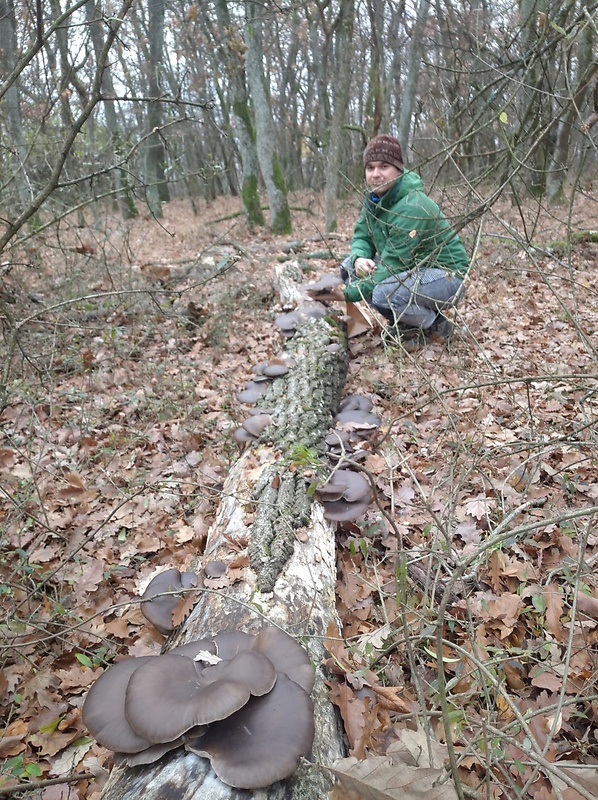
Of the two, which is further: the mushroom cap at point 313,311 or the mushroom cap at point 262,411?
the mushroom cap at point 313,311

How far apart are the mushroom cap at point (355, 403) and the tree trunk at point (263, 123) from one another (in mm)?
10197

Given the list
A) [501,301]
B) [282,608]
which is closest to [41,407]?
[282,608]

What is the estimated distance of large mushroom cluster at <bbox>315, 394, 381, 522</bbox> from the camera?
3107 millimetres

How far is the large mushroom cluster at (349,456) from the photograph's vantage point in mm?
3107

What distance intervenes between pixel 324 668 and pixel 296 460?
1339 millimetres

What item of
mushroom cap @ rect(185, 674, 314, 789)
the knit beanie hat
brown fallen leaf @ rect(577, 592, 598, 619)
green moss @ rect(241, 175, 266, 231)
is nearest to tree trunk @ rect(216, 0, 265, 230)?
green moss @ rect(241, 175, 266, 231)

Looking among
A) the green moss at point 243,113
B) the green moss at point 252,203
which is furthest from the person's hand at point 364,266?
the green moss at point 243,113

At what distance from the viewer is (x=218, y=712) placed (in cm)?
167

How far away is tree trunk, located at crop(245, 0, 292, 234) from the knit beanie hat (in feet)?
26.9

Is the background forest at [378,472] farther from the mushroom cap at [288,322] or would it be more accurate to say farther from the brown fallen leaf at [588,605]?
the mushroom cap at [288,322]

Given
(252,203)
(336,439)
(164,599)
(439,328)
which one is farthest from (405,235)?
(252,203)

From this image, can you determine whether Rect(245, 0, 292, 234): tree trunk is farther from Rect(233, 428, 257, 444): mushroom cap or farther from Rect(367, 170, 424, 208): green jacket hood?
Rect(233, 428, 257, 444): mushroom cap

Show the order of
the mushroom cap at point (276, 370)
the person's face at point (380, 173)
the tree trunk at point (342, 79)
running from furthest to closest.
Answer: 1. the tree trunk at point (342, 79)
2. the person's face at point (380, 173)
3. the mushroom cap at point (276, 370)

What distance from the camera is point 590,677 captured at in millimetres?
2246
